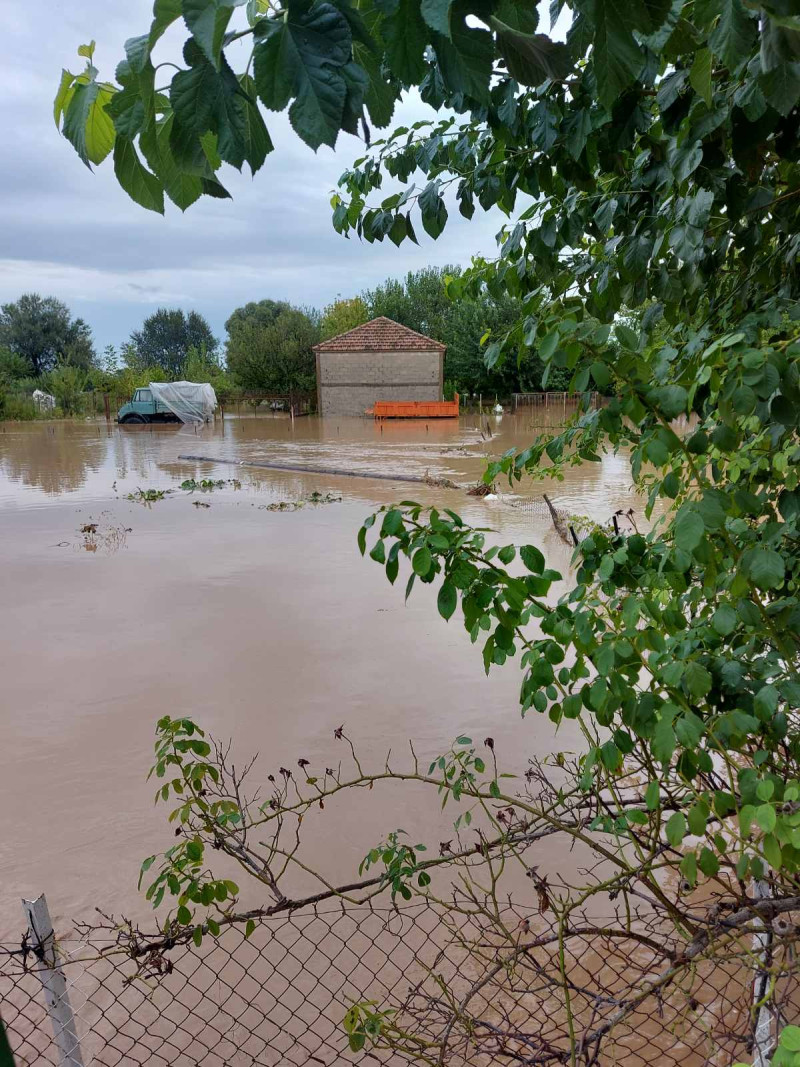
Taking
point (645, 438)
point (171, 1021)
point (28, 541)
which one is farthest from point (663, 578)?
point (28, 541)

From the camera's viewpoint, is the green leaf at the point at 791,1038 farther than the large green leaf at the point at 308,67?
Yes

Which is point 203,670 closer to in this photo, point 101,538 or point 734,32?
point 734,32

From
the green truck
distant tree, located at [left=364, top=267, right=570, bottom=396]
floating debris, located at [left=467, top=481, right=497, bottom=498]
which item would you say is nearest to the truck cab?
the green truck

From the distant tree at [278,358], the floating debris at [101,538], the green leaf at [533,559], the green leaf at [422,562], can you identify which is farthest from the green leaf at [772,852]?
the distant tree at [278,358]

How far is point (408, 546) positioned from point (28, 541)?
393 inches

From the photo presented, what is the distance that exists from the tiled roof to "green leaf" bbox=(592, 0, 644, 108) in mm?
37892

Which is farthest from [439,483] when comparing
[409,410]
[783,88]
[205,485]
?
[409,410]

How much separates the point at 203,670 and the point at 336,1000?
125 inches

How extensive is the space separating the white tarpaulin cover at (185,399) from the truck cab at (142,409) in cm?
31

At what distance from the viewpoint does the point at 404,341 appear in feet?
124

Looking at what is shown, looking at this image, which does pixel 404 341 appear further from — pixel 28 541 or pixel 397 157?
pixel 397 157

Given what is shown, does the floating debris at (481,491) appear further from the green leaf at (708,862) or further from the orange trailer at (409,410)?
the orange trailer at (409,410)

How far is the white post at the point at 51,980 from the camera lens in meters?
1.87

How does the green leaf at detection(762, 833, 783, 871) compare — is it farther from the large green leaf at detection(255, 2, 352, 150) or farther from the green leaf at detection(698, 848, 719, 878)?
the large green leaf at detection(255, 2, 352, 150)
